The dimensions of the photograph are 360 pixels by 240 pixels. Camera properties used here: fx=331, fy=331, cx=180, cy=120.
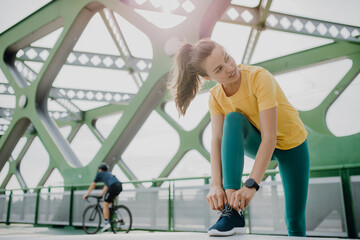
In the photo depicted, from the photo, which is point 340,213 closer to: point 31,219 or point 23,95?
point 31,219

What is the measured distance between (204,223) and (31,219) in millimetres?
6515

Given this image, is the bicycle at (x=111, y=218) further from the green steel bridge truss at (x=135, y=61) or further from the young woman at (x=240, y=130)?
the young woman at (x=240, y=130)

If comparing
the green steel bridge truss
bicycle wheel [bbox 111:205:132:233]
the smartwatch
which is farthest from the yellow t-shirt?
bicycle wheel [bbox 111:205:132:233]

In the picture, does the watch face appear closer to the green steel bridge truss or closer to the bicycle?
the green steel bridge truss

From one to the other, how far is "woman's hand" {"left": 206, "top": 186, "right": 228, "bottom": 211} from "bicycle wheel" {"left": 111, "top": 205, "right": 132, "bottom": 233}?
663 centimetres

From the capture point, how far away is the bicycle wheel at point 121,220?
820cm

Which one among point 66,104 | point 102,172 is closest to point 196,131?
point 102,172

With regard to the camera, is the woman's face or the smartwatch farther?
the woman's face

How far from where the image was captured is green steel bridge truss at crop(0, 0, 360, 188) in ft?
27.6

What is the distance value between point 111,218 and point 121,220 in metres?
0.25

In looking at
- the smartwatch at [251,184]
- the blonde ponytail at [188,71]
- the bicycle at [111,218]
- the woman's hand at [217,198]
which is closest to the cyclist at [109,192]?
the bicycle at [111,218]

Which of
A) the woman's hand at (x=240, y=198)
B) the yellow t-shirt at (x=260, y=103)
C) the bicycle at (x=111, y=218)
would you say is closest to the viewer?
the woman's hand at (x=240, y=198)

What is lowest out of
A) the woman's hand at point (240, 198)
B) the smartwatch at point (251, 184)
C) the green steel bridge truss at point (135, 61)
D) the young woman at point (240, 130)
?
the woman's hand at point (240, 198)

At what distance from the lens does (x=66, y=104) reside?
18641 mm
